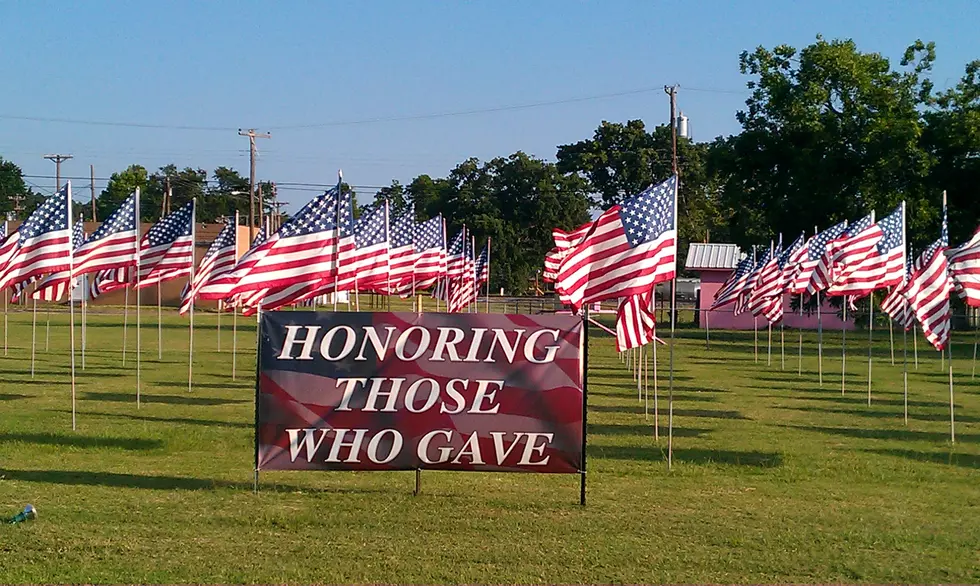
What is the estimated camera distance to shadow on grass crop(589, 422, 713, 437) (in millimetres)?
17688

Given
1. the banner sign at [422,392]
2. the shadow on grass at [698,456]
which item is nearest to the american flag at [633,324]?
the shadow on grass at [698,456]

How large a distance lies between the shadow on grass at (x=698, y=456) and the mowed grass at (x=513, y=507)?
0.05 meters

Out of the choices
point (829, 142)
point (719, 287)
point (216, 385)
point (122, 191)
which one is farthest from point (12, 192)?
point (216, 385)

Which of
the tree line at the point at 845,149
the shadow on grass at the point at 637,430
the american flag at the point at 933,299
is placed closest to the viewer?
the shadow on grass at the point at 637,430

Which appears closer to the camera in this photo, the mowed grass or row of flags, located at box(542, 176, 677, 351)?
the mowed grass

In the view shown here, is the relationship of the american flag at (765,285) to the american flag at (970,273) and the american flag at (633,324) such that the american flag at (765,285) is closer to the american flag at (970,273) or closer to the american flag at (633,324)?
the american flag at (970,273)

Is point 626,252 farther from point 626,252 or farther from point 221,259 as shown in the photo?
point 221,259

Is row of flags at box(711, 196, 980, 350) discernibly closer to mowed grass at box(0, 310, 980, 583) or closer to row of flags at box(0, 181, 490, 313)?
mowed grass at box(0, 310, 980, 583)

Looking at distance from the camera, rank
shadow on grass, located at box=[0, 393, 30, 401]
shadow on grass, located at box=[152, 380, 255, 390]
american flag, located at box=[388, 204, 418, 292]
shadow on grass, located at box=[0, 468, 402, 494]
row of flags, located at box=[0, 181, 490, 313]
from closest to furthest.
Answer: shadow on grass, located at box=[0, 468, 402, 494] → row of flags, located at box=[0, 181, 490, 313] → shadow on grass, located at box=[0, 393, 30, 401] → shadow on grass, located at box=[152, 380, 255, 390] → american flag, located at box=[388, 204, 418, 292]

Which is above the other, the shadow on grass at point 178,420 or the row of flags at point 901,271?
the row of flags at point 901,271

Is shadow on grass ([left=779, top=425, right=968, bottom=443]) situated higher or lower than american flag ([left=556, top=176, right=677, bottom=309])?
lower

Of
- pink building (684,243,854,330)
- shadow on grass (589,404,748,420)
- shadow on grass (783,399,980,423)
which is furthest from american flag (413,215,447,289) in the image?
pink building (684,243,854,330)

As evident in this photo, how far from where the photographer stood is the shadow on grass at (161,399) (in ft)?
70.6

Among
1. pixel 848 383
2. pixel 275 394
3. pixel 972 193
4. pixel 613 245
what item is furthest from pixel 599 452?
pixel 972 193
